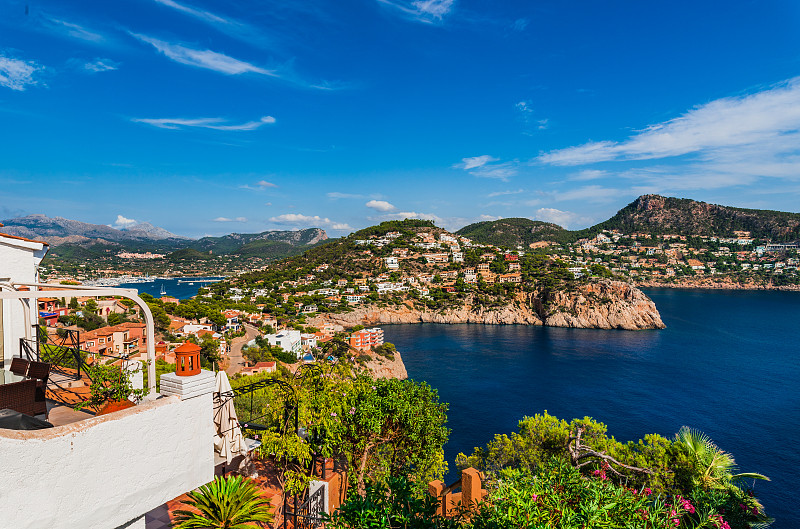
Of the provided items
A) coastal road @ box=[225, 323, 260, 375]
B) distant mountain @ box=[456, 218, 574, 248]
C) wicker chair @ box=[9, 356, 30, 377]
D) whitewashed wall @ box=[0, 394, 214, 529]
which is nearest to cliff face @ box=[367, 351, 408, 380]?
coastal road @ box=[225, 323, 260, 375]

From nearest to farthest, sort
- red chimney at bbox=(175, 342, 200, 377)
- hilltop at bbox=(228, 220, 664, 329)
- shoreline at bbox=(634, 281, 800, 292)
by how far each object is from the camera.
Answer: red chimney at bbox=(175, 342, 200, 377) → hilltop at bbox=(228, 220, 664, 329) → shoreline at bbox=(634, 281, 800, 292)

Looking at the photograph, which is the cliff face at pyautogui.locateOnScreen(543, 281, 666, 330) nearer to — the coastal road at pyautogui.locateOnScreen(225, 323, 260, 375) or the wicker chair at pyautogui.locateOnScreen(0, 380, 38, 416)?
the coastal road at pyautogui.locateOnScreen(225, 323, 260, 375)

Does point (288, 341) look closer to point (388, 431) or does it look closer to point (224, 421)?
point (388, 431)

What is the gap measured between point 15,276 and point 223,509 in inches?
177

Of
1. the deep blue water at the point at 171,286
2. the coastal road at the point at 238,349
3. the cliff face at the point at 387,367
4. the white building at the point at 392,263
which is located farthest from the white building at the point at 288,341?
the deep blue water at the point at 171,286

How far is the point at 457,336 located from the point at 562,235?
114 m

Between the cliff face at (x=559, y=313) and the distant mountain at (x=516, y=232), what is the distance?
71108 mm

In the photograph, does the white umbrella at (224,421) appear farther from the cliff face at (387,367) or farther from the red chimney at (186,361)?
the cliff face at (387,367)

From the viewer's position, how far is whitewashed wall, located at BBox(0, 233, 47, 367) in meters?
5.45

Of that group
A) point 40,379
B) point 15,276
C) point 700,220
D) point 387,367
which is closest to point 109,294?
point 40,379

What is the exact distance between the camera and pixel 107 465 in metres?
3.25

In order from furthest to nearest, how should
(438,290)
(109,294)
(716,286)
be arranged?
(716,286) → (438,290) → (109,294)

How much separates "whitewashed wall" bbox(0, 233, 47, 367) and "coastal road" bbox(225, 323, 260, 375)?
22814 mm

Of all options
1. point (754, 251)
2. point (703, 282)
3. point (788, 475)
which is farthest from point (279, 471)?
point (754, 251)
